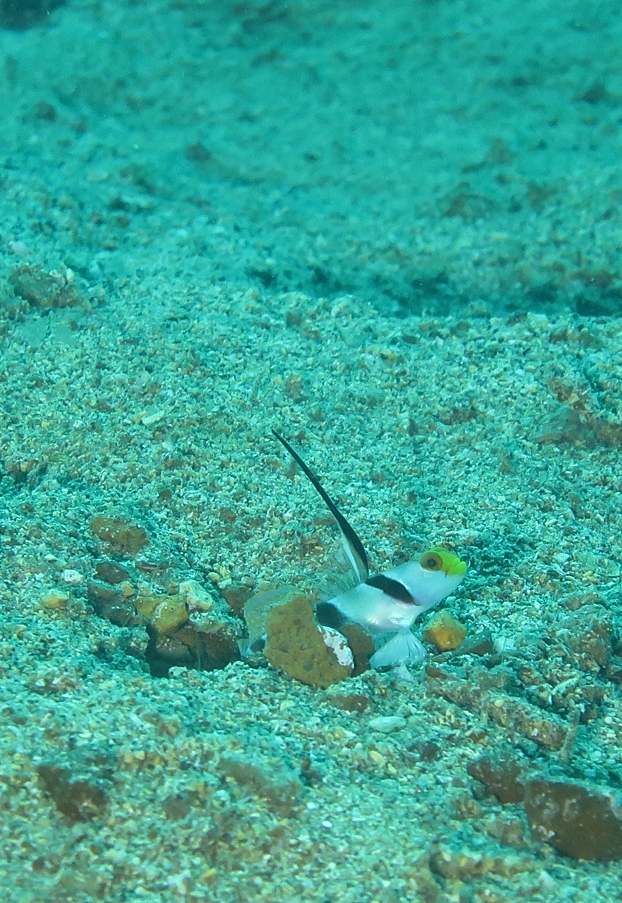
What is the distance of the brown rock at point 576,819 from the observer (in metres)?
1.83

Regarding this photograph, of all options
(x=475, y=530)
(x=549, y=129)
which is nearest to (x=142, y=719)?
(x=475, y=530)

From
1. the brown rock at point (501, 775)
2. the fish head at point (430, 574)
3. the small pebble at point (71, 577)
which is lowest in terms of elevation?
the brown rock at point (501, 775)

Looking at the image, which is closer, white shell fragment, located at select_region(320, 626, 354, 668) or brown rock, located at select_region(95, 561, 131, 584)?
white shell fragment, located at select_region(320, 626, 354, 668)

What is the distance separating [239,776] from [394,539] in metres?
1.20

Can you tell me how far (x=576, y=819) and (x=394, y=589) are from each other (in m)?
0.79

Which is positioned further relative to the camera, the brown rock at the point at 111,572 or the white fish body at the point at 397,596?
the brown rock at the point at 111,572

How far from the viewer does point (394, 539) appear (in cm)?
288

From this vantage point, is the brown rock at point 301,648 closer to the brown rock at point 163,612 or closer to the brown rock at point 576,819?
the brown rock at point 163,612

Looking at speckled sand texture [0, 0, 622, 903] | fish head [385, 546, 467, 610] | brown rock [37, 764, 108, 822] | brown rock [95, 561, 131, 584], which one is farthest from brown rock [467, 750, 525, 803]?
brown rock [95, 561, 131, 584]

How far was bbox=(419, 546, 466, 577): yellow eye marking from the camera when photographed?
2.30m

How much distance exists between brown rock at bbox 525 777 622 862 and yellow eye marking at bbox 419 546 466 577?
0.64 meters

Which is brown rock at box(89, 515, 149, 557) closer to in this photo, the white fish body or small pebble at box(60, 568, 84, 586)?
small pebble at box(60, 568, 84, 586)

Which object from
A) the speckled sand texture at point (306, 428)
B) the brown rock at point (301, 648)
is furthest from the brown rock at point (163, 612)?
the brown rock at point (301, 648)

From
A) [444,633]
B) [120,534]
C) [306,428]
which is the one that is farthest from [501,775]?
[306,428]
